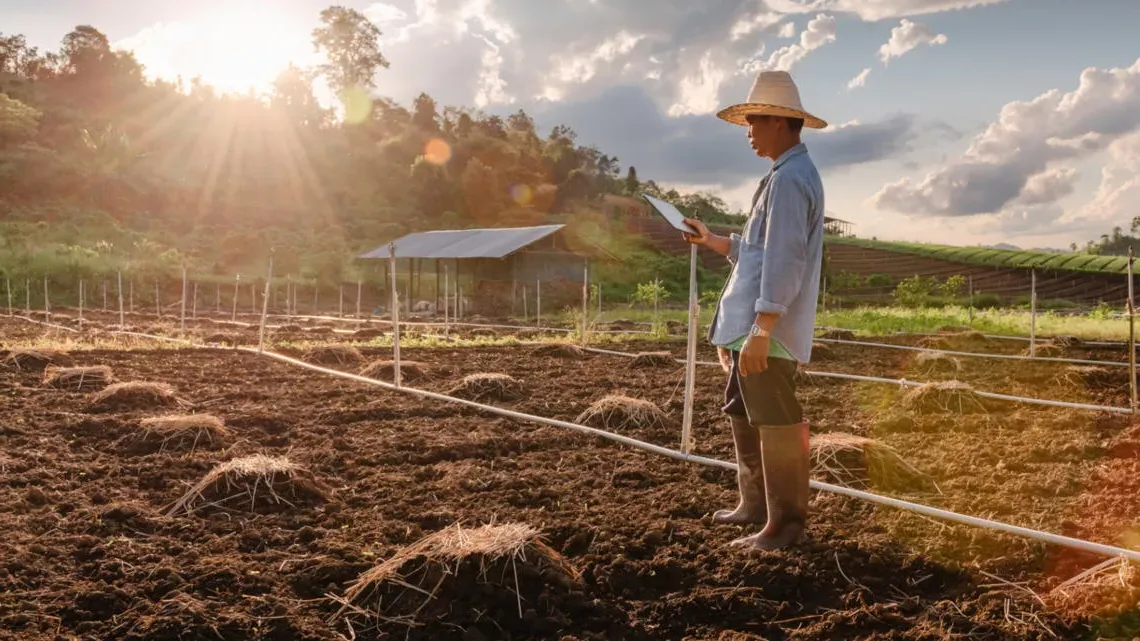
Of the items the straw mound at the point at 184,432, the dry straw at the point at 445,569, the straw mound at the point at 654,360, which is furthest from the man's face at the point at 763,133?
the straw mound at the point at 654,360

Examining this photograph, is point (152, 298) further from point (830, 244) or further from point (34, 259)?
point (830, 244)

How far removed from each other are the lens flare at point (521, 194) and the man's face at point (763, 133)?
4313cm

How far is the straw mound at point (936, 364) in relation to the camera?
8797 mm

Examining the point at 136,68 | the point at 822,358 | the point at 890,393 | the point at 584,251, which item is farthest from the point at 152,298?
the point at 136,68

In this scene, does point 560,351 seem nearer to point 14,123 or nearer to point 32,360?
point 32,360

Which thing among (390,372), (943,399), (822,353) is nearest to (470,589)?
(943,399)

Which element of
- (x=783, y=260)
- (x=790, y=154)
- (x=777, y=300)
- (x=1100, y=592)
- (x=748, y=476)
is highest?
(x=790, y=154)

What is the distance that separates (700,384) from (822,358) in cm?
353

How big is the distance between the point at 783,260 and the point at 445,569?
1515mm

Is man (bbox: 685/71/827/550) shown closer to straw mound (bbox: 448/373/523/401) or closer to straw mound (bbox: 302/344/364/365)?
straw mound (bbox: 448/373/523/401)

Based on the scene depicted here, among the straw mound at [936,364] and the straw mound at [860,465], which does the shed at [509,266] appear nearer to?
the straw mound at [936,364]

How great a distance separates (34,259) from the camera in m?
24.6

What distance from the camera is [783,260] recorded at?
2707 mm

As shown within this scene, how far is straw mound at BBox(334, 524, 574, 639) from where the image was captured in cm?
247
